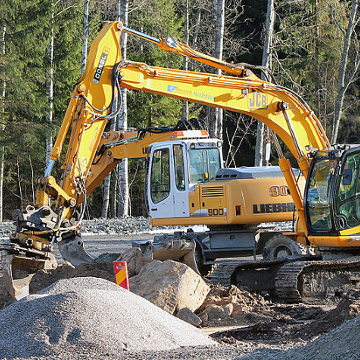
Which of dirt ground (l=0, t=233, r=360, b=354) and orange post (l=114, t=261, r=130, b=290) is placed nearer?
dirt ground (l=0, t=233, r=360, b=354)

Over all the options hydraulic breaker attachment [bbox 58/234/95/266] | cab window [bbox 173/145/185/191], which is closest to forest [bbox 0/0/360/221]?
cab window [bbox 173/145/185/191]

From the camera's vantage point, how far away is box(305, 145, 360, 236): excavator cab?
10547 mm

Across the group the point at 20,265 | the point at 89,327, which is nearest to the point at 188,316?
the point at 89,327

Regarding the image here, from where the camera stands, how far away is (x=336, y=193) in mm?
10555

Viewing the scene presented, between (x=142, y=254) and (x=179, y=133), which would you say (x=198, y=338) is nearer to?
(x=142, y=254)

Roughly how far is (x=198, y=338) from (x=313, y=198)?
4.77m

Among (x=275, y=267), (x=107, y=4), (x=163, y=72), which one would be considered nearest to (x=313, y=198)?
(x=275, y=267)

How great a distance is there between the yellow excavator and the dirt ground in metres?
0.47

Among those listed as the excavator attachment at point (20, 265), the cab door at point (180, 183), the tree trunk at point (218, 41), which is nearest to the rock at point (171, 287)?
the excavator attachment at point (20, 265)

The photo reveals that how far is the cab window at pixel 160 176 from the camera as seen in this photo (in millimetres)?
13277

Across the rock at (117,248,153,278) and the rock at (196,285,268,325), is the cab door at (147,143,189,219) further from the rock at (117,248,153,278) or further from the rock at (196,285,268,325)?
the rock at (196,285,268,325)

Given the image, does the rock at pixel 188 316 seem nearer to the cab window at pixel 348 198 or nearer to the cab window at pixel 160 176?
the cab window at pixel 348 198

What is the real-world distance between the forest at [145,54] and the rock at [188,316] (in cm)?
1342

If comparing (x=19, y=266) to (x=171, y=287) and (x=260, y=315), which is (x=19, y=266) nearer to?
(x=171, y=287)
